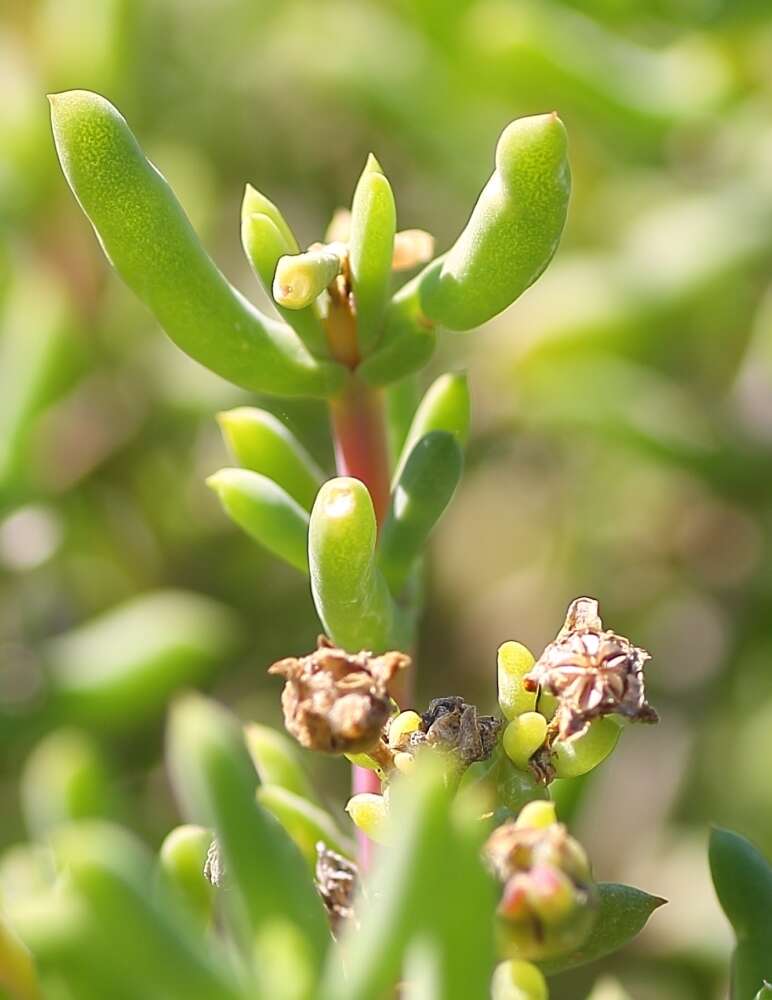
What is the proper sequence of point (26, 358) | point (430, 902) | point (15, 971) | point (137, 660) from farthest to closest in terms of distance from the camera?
point (26, 358)
point (137, 660)
point (15, 971)
point (430, 902)

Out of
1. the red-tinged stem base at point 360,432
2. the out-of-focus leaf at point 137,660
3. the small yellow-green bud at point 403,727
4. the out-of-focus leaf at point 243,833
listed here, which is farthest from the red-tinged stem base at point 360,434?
the out-of-focus leaf at point 137,660

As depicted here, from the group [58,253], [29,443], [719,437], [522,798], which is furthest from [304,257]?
[58,253]

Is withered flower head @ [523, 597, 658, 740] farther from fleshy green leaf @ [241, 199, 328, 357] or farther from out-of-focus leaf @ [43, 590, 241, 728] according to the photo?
→ out-of-focus leaf @ [43, 590, 241, 728]

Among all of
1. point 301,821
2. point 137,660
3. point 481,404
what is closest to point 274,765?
point 301,821

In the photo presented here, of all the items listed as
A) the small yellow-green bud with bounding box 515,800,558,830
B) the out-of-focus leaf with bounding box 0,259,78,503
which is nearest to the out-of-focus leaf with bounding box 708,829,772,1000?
the small yellow-green bud with bounding box 515,800,558,830

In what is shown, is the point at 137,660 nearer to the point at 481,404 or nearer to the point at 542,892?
the point at 481,404

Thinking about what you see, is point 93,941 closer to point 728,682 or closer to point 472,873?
point 472,873
